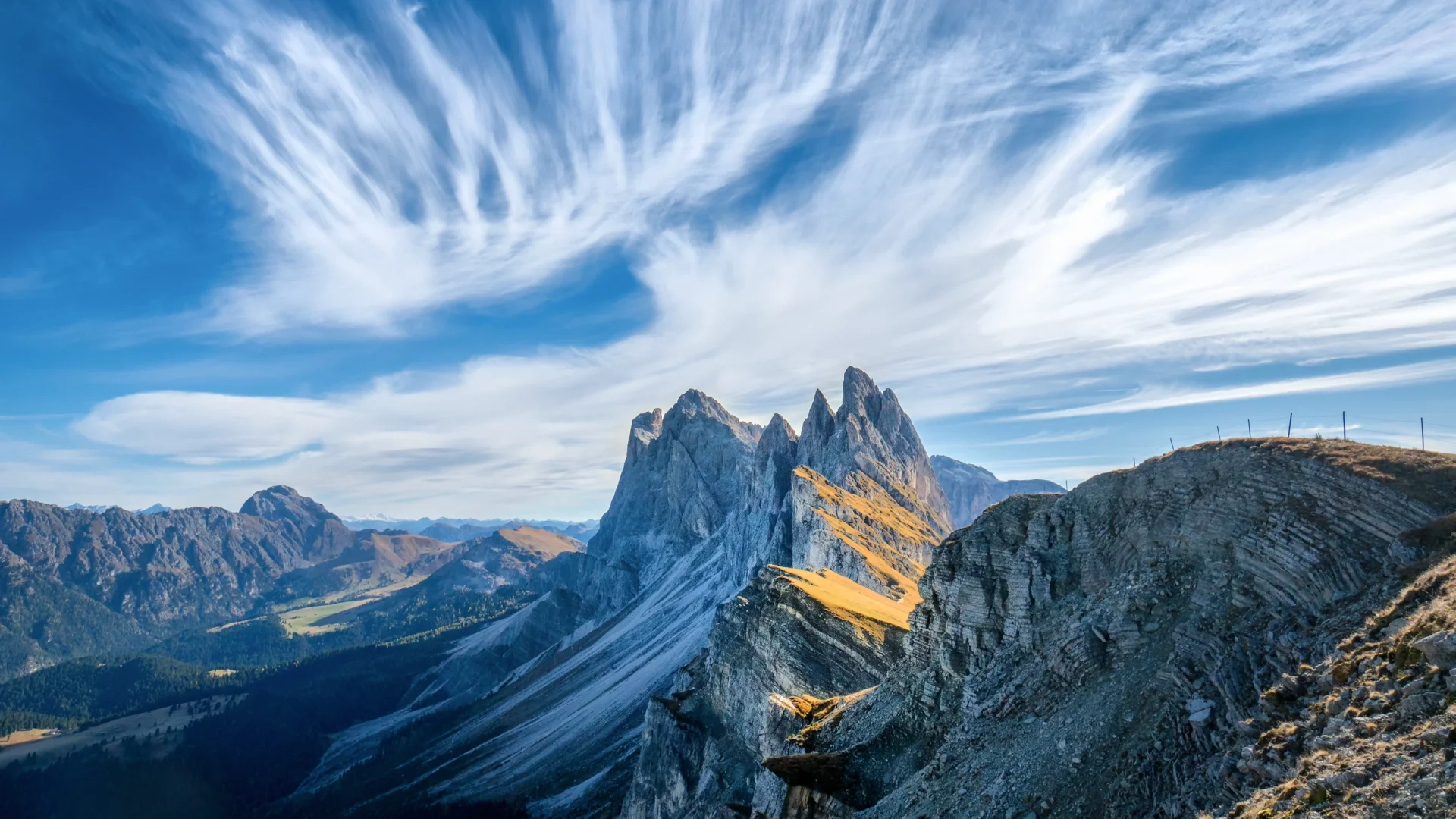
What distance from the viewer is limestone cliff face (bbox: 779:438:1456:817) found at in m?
21.2

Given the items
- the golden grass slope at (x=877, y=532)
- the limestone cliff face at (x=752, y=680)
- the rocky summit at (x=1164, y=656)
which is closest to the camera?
the rocky summit at (x=1164, y=656)

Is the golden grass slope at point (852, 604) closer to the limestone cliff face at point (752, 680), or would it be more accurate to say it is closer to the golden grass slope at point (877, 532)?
the limestone cliff face at point (752, 680)

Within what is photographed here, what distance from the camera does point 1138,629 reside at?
1058 inches

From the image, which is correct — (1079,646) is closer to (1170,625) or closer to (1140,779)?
(1170,625)

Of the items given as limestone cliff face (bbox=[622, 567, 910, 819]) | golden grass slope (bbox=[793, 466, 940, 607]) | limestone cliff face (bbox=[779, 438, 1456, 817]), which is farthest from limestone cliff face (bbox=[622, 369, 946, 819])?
limestone cliff face (bbox=[779, 438, 1456, 817])

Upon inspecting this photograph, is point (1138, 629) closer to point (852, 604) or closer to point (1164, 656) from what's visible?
point (1164, 656)

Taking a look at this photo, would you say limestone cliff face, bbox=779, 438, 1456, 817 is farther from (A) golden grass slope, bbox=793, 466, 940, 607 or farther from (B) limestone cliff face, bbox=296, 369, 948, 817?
(A) golden grass slope, bbox=793, 466, 940, 607

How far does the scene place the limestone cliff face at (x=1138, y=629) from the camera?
69.7ft

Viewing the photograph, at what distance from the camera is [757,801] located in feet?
152

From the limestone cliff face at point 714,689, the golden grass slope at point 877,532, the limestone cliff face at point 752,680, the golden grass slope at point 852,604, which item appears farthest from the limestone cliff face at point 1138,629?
the golden grass slope at point 877,532

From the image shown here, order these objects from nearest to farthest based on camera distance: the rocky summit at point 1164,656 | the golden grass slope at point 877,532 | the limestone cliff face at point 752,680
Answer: the rocky summit at point 1164,656
the limestone cliff face at point 752,680
the golden grass slope at point 877,532

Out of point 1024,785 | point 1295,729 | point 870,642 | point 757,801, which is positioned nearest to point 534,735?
point 870,642

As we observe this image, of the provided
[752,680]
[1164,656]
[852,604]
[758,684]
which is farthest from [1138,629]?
[752,680]

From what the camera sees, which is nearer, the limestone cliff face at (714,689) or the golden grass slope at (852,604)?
the limestone cliff face at (714,689)
